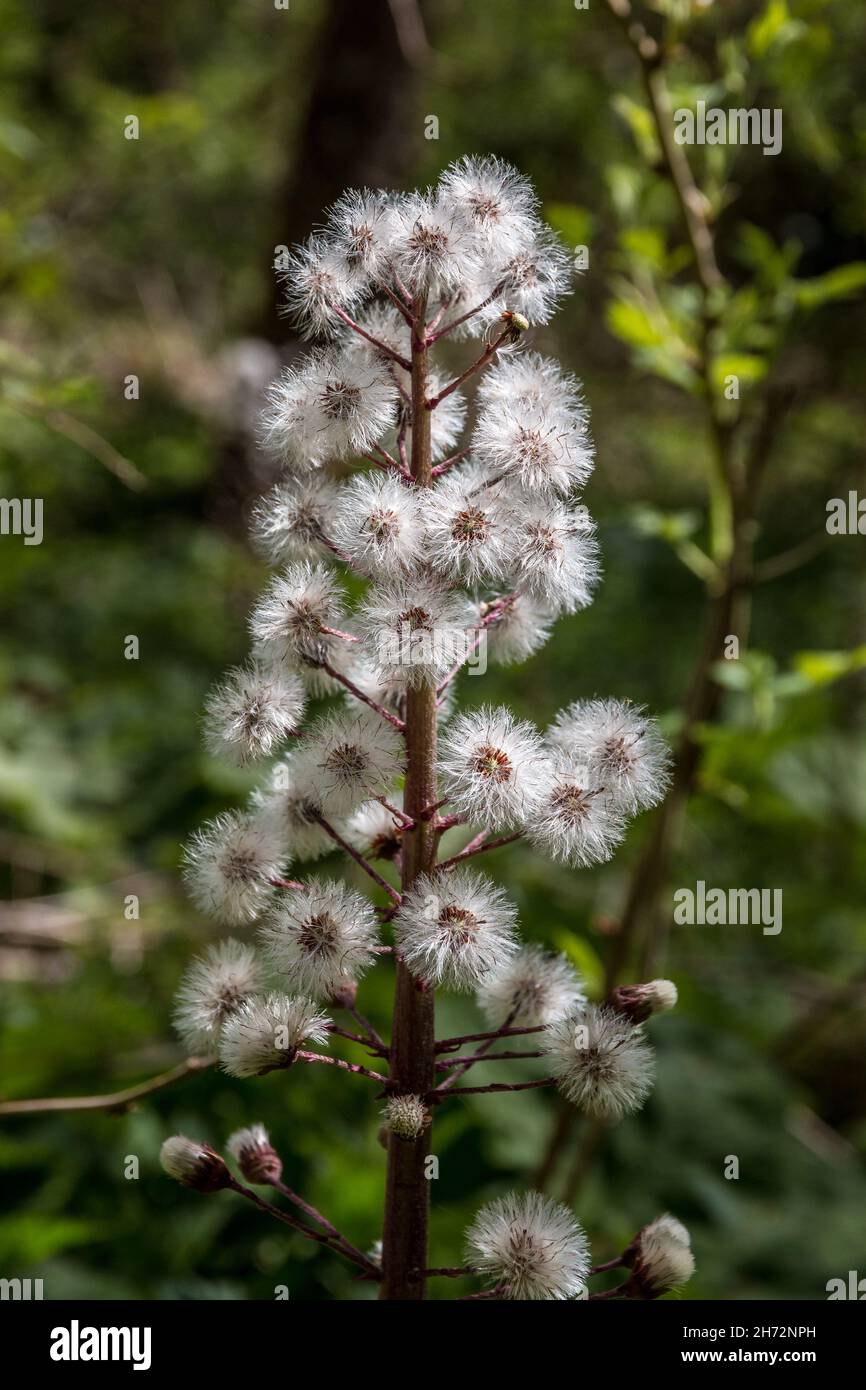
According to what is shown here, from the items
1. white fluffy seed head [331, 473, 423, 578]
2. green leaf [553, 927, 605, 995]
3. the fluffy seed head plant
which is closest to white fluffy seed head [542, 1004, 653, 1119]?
the fluffy seed head plant

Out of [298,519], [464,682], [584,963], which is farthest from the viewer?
[584,963]

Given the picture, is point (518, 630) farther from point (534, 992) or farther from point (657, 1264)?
point (657, 1264)

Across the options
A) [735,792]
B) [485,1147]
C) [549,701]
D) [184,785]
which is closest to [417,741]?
[735,792]

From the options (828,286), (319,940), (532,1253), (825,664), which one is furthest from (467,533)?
(828,286)

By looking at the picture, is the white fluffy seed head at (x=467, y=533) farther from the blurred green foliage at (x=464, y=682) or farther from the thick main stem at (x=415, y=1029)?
the blurred green foliage at (x=464, y=682)

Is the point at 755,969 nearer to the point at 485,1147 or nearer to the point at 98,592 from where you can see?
the point at 485,1147

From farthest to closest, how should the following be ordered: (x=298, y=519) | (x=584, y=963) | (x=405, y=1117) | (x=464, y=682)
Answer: (x=584, y=963) < (x=464, y=682) < (x=298, y=519) < (x=405, y=1117)
